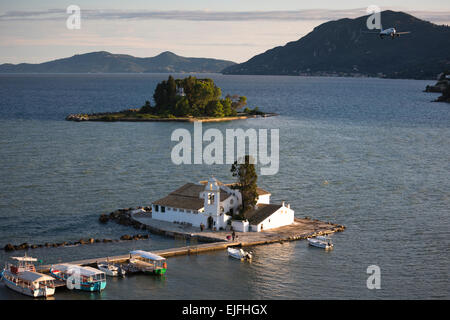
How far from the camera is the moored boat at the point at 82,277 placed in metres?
42.3

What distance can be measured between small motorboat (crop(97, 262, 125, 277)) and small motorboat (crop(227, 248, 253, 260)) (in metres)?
8.53

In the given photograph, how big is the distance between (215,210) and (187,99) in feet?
327

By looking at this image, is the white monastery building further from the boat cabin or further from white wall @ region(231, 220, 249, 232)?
the boat cabin

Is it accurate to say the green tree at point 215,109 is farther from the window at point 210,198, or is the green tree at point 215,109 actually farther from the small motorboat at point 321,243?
the small motorboat at point 321,243

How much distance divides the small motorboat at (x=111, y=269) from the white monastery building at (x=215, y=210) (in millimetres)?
11556

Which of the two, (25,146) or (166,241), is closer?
(166,241)

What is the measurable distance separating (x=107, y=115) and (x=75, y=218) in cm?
9715

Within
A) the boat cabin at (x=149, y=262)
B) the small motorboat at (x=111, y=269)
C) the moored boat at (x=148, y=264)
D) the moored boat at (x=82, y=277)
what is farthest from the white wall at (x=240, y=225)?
the moored boat at (x=82, y=277)

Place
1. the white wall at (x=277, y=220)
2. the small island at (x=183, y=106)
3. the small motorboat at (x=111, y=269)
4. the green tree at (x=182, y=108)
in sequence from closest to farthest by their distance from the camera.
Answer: the small motorboat at (x=111, y=269)
the white wall at (x=277, y=220)
the small island at (x=183, y=106)
the green tree at (x=182, y=108)

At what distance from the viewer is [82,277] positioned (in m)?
42.7

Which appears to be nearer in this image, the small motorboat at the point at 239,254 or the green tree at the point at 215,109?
the small motorboat at the point at 239,254
